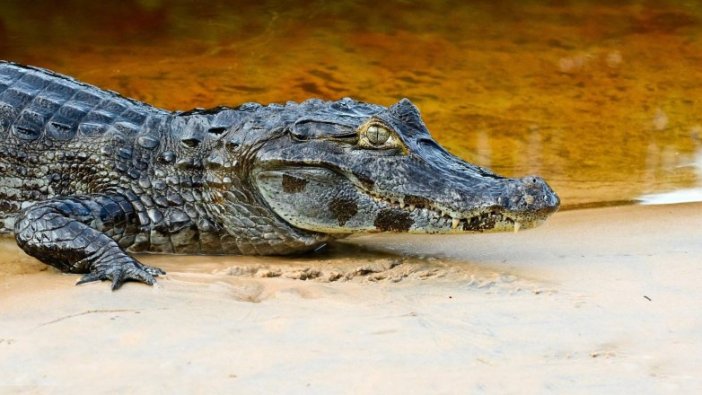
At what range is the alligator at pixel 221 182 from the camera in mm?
5047

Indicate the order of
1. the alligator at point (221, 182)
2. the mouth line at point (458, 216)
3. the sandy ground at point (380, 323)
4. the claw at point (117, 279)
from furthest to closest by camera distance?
the alligator at point (221, 182)
the mouth line at point (458, 216)
the claw at point (117, 279)
the sandy ground at point (380, 323)

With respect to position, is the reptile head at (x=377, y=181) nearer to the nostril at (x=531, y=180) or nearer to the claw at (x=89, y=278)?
the nostril at (x=531, y=180)

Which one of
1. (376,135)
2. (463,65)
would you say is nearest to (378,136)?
(376,135)

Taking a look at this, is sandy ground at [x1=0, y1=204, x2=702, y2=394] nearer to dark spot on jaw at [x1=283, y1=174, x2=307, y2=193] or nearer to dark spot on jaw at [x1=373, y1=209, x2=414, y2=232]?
dark spot on jaw at [x1=373, y1=209, x2=414, y2=232]

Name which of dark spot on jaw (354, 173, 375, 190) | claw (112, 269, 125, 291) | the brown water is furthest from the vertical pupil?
the brown water

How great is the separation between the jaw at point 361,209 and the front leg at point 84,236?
720 millimetres

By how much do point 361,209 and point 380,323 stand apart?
116cm

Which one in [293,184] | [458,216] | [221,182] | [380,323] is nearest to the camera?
[380,323]

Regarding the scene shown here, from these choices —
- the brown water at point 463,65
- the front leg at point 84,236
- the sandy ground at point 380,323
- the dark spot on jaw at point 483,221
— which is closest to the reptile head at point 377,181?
Answer: the dark spot on jaw at point 483,221

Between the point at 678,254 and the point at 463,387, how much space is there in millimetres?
1946

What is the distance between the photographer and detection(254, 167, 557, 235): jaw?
496 centimetres

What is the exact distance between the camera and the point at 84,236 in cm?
507

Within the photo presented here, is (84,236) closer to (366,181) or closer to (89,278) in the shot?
(89,278)

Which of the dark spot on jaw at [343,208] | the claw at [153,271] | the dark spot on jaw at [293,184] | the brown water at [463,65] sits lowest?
the claw at [153,271]
